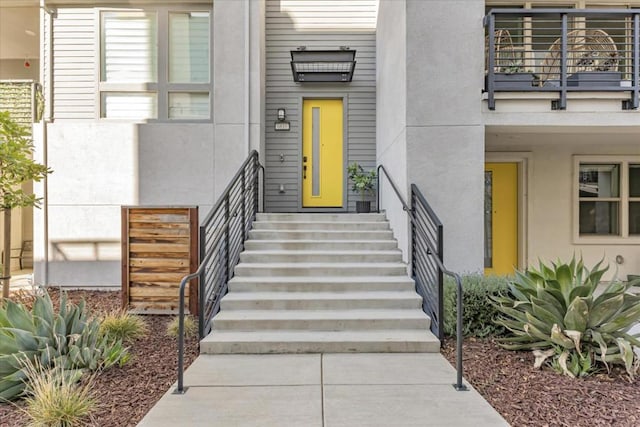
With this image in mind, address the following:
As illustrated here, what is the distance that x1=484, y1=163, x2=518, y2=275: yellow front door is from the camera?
6.71 metres

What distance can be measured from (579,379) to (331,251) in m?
2.92

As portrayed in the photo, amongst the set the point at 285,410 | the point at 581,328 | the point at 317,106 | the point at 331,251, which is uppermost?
the point at 317,106

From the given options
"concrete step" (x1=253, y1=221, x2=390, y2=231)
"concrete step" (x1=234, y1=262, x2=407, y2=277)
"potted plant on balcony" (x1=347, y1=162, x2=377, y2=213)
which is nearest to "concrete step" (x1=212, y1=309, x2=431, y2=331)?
"concrete step" (x1=234, y1=262, x2=407, y2=277)

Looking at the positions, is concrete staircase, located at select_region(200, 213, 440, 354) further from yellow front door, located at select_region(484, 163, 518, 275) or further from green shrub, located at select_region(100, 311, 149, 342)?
yellow front door, located at select_region(484, 163, 518, 275)

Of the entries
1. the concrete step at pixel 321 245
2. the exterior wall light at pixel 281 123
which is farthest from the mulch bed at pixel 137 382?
the exterior wall light at pixel 281 123

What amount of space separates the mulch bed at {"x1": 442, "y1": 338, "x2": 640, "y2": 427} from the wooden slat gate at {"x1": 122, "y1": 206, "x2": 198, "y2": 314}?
11.3ft

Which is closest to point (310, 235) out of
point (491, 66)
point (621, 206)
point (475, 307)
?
point (475, 307)

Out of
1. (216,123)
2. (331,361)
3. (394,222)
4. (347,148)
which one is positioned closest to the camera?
(331,361)

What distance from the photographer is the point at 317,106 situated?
24.4 ft

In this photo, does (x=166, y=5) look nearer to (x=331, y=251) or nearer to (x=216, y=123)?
(x=216, y=123)

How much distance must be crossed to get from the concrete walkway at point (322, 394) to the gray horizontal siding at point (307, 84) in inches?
166

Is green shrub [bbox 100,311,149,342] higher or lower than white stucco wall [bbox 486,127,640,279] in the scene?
lower

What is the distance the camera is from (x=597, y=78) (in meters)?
5.02

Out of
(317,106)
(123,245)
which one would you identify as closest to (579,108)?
(317,106)
